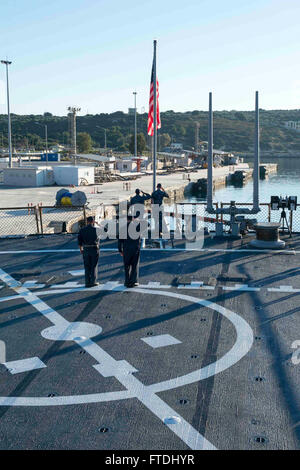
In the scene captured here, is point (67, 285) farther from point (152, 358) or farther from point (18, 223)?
point (18, 223)

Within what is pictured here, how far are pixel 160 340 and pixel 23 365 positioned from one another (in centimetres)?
252

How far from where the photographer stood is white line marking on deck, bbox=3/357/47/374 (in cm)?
792

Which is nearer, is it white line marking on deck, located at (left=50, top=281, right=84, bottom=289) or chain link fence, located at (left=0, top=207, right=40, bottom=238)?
white line marking on deck, located at (left=50, top=281, right=84, bottom=289)

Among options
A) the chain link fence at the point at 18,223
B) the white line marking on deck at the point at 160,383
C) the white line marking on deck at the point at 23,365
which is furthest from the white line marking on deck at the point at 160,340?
the chain link fence at the point at 18,223

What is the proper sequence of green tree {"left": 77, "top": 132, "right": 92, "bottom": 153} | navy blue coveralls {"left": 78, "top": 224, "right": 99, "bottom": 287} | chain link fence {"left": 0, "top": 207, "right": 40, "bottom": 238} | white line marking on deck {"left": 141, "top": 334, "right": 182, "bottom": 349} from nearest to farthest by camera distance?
1. white line marking on deck {"left": 141, "top": 334, "right": 182, "bottom": 349}
2. navy blue coveralls {"left": 78, "top": 224, "right": 99, "bottom": 287}
3. chain link fence {"left": 0, "top": 207, "right": 40, "bottom": 238}
4. green tree {"left": 77, "top": 132, "right": 92, "bottom": 153}

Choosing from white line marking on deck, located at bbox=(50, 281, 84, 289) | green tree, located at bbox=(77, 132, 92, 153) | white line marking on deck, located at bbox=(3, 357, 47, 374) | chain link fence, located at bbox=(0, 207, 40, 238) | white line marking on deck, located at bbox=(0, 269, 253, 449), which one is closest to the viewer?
white line marking on deck, located at bbox=(0, 269, 253, 449)

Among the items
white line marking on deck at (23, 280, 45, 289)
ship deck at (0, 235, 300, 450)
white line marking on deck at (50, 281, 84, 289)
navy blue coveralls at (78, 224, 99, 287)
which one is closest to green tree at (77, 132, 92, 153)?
ship deck at (0, 235, 300, 450)

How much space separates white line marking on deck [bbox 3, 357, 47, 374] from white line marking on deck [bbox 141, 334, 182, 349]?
1.98m

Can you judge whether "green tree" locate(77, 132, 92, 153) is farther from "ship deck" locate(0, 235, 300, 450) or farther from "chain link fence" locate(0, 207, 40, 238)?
"ship deck" locate(0, 235, 300, 450)

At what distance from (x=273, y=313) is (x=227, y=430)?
4.84 meters

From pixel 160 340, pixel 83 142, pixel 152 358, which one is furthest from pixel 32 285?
pixel 83 142

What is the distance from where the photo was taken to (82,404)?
6801 mm

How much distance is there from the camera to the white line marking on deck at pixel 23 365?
7922 mm
